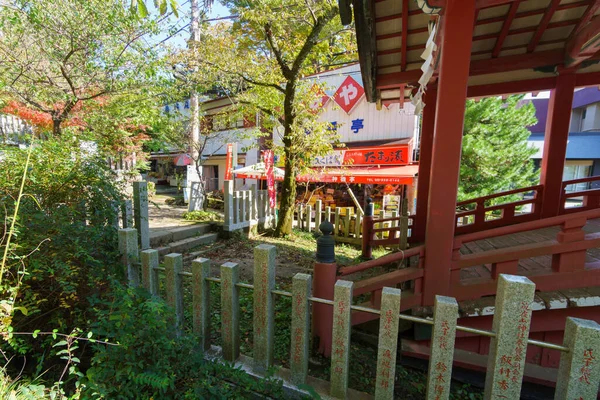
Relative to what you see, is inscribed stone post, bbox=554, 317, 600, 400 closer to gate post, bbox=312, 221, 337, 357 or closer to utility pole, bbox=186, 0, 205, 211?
gate post, bbox=312, 221, 337, 357

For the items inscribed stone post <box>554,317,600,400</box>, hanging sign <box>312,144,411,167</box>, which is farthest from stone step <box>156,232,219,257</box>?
inscribed stone post <box>554,317,600,400</box>

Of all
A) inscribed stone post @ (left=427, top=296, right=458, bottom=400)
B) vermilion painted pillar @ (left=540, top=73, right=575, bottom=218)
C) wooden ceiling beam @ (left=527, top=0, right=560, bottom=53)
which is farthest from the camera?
vermilion painted pillar @ (left=540, top=73, right=575, bottom=218)

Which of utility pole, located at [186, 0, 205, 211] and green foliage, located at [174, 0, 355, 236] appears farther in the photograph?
utility pole, located at [186, 0, 205, 211]

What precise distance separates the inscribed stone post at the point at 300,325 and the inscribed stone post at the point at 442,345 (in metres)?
0.84

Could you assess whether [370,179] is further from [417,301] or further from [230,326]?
[230,326]

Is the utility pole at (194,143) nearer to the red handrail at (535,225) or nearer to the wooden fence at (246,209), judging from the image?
the wooden fence at (246,209)

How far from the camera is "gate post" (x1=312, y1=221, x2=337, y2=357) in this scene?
253 cm

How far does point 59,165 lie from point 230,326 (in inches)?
84.7

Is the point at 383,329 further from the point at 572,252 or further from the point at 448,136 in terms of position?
the point at 572,252

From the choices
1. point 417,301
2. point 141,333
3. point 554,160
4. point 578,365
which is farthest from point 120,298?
point 554,160

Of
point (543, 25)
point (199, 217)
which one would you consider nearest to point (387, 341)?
point (543, 25)

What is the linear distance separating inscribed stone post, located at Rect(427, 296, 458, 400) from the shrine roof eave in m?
2.52

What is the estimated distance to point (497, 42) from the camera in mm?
3625

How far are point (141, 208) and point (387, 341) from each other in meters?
3.66
